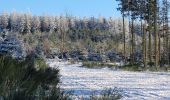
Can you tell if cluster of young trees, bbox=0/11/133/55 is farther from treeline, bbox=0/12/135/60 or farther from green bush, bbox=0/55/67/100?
green bush, bbox=0/55/67/100

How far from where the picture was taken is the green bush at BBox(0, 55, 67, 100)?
6621mm

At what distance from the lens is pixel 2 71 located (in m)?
9.87

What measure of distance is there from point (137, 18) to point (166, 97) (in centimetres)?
4232

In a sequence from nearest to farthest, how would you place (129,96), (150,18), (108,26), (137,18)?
(129,96) < (150,18) < (137,18) < (108,26)

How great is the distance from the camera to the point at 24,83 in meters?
9.05

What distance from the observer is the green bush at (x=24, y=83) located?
21.7ft

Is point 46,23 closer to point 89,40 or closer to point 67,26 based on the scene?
point 67,26

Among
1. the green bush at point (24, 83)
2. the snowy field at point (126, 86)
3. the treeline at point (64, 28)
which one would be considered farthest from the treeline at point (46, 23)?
the green bush at point (24, 83)

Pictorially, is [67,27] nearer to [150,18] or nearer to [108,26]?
[108,26]

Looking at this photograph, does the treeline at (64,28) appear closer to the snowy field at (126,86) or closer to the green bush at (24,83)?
the snowy field at (126,86)

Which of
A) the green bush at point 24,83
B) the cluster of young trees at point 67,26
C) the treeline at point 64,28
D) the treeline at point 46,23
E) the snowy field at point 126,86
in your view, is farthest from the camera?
the treeline at point 46,23

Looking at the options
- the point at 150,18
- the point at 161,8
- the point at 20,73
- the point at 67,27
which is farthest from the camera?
the point at 67,27

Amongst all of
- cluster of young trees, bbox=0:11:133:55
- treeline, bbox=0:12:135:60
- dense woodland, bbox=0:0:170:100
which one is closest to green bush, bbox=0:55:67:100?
dense woodland, bbox=0:0:170:100

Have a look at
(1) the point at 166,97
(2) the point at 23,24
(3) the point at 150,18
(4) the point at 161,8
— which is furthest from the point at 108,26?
(1) the point at 166,97
